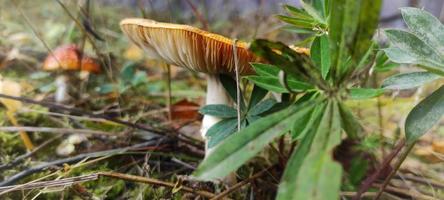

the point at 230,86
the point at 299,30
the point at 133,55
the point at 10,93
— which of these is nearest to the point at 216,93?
the point at 230,86

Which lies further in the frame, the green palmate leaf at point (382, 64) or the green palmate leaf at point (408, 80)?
the green palmate leaf at point (382, 64)

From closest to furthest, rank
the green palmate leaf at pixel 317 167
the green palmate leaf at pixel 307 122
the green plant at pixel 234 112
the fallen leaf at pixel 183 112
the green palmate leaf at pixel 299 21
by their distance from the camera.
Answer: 1. the green palmate leaf at pixel 317 167
2. the green palmate leaf at pixel 307 122
3. the green palmate leaf at pixel 299 21
4. the green plant at pixel 234 112
5. the fallen leaf at pixel 183 112

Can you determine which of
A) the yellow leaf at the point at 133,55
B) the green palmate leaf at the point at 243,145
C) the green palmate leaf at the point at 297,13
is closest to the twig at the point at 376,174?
the green palmate leaf at the point at 243,145

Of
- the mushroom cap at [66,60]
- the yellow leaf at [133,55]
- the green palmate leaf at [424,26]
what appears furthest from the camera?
the yellow leaf at [133,55]

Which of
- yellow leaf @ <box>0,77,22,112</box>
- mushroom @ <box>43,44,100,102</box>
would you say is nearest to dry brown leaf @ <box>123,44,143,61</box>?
mushroom @ <box>43,44,100,102</box>

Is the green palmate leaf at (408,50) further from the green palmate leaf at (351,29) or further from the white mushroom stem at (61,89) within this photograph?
the white mushroom stem at (61,89)

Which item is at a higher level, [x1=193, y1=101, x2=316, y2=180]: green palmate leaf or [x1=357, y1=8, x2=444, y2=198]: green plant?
[x1=357, y1=8, x2=444, y2=198]: green plant

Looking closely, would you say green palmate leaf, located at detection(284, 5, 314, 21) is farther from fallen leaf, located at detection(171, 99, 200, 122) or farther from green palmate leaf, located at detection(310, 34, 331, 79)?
fallen leaf, located at detection(171, 99, 200, 122)
